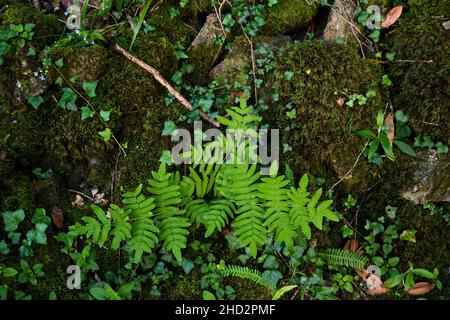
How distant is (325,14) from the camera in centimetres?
397

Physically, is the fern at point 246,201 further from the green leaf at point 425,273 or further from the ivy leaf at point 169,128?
the green leaf at point 425,273

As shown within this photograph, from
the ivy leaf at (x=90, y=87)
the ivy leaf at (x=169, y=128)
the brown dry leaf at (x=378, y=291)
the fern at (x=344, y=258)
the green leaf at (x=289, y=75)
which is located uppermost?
the green leaf at (x=289, y=75)

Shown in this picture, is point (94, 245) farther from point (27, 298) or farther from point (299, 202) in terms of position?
point (299, 202)

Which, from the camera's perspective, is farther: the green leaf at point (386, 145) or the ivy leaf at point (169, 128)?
the ivy leaf at point (169, 128)

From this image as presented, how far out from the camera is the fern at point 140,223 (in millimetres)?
3223

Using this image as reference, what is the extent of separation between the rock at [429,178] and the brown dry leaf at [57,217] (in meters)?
2.91

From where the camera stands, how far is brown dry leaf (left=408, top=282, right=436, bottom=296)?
11.6ft

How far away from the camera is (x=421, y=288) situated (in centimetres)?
354

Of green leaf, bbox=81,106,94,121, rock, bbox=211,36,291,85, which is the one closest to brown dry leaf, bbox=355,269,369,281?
rock, bbox=211,36,291,85

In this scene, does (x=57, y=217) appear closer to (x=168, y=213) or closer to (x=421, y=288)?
(x=168, y=213)

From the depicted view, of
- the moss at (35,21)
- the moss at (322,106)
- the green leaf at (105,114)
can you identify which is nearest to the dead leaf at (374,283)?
the moss at (322,106)
